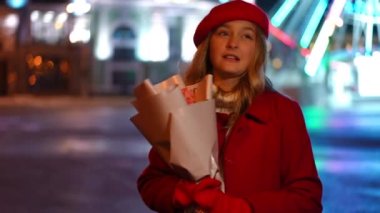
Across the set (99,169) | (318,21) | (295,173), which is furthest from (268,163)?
(318,21)

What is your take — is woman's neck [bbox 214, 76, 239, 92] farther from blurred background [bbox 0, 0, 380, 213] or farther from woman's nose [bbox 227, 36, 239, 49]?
blurred background [bbox 0, 0, 380, 213]

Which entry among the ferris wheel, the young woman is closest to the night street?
the young woman

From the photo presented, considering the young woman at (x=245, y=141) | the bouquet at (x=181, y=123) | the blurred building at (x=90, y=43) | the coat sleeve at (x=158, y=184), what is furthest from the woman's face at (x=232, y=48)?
the blurred building at (x=90, y=43)

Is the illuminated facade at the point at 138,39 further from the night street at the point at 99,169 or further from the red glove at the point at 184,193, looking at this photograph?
the red glove at the point at 184,193

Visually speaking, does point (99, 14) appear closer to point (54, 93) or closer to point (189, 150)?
point (54, 93)

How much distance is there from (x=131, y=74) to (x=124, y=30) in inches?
176

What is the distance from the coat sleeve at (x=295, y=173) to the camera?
2215 millimetres

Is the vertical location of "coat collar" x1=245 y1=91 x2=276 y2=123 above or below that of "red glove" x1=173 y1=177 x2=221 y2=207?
above

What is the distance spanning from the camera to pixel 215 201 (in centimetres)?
206

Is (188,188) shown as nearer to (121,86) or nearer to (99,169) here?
(99,169)

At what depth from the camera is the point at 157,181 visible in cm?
234

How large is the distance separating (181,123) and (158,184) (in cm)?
38

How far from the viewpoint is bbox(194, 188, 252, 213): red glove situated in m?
2.05

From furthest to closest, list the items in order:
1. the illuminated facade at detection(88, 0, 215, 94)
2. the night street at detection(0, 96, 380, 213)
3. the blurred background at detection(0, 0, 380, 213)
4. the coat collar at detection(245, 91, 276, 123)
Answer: the illuminated facade at detection(88, 0, 215, 94)
the blurred background at detection(0, 0, 380, 213)
the night street at detection(0, 96, 380, 213)
the coat collar at detection(245, 91, 276, 123)
